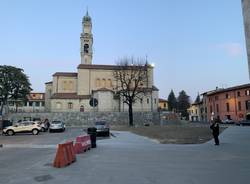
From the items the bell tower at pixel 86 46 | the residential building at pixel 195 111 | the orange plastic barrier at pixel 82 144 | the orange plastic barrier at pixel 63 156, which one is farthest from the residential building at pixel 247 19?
the residential building at pixel 195 111

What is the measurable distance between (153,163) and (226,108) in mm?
76972

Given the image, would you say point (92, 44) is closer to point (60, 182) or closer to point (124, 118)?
point (124, 118)

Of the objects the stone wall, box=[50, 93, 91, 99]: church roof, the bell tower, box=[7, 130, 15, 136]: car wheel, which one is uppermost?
the bell tower

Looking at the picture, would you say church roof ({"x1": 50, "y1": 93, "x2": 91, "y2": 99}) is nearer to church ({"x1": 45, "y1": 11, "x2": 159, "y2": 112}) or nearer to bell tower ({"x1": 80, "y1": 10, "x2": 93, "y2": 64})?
church ({"x1": 45, "y1": 11, "x2": 159, "y2": 112})

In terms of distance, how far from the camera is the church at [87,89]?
80.7 metres

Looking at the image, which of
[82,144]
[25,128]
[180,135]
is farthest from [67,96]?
[82,144]

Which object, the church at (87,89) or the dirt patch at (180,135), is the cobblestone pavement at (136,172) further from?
the church at (87,89)

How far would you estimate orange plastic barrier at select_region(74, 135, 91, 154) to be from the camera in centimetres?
1501

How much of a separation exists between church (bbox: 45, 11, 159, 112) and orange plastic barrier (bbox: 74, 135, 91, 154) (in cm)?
6039

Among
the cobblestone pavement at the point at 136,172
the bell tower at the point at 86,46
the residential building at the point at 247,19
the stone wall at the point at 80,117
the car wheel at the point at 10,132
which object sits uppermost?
the bell tower at the point at 86,46

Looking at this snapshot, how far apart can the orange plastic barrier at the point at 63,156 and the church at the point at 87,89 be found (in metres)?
65.4

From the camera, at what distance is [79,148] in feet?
49.8

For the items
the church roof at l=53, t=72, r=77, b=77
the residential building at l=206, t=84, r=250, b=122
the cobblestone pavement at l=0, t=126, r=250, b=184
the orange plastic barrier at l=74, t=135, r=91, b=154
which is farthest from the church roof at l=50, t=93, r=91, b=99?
the cobblestone pavement at l=0, t=126, r=250, b=184

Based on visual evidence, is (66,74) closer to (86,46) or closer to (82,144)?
(86,46)
